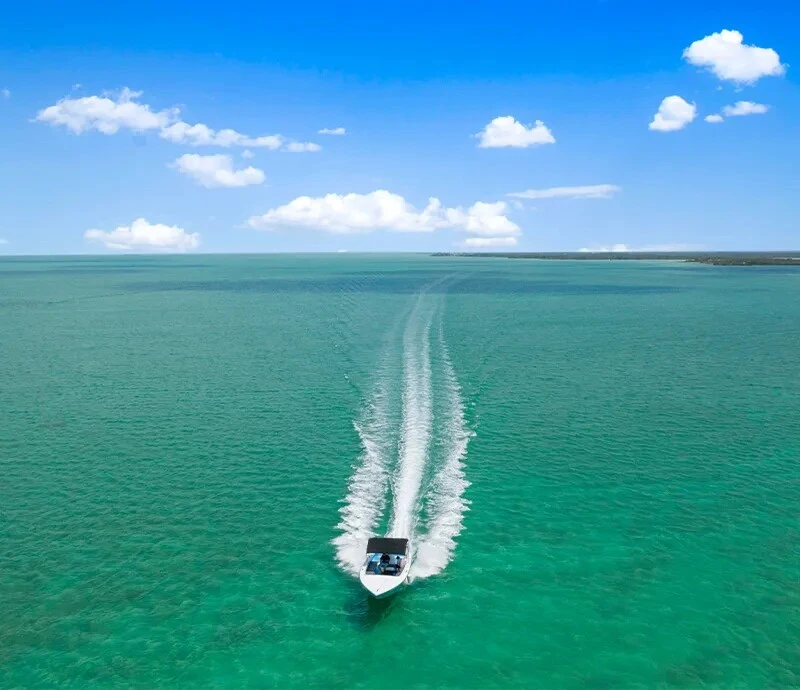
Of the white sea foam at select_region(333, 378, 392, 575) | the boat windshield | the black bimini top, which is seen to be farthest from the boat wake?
the boat windshield

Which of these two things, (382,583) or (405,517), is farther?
(405,517)

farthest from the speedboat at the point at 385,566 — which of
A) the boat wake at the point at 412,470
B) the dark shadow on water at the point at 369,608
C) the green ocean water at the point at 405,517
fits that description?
the boat wake at the point at 412,470

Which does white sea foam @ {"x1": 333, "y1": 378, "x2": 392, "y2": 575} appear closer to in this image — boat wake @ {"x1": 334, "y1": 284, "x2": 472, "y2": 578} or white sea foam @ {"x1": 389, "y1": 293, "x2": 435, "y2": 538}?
boat wake @ {"x1": 334, "y1": 284, "x2": 472, "y2": 578}

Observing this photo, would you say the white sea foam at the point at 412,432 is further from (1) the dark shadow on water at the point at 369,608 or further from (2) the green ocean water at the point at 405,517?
(1) the dark shadow on water at the point at 369,608

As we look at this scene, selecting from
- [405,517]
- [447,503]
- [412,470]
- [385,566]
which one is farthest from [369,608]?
[412,470]

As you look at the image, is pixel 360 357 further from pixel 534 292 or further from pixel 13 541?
pixel 534 292

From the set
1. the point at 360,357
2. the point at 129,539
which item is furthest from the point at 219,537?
the point at 360,357

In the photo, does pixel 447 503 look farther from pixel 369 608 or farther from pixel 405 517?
pixel 369 608
